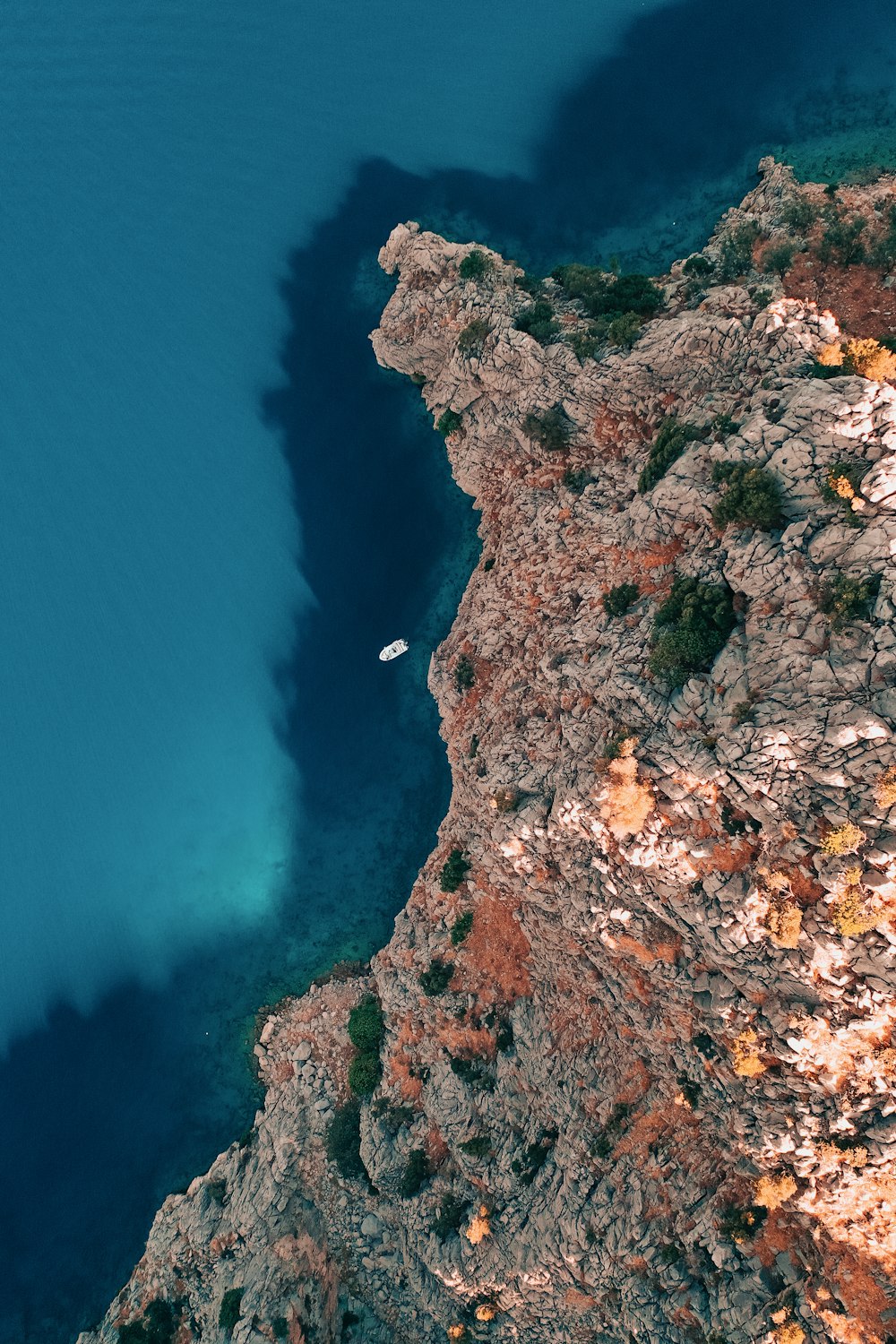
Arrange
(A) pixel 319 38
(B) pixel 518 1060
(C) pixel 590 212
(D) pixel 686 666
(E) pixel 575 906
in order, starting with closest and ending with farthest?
1. (D) pixel 686 666
2. (E) pixel 575 906
3. (B) pixel 518 1060
4. (C) pixel 590 212
5. (A) pixel 319 38

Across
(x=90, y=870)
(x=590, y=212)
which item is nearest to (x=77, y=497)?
(x=90, y=870)

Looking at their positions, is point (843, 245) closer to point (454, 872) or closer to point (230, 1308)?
point (454, 872)

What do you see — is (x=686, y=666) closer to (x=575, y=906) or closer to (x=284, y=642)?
(x=575, y=906)

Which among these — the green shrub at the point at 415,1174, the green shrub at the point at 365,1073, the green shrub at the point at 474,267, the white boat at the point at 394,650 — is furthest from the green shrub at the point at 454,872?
the green shrub at the point at 474,267

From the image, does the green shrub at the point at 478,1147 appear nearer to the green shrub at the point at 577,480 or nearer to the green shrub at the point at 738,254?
the green shrub at the point at 577,480

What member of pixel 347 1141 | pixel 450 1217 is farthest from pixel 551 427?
pixel 347 1141

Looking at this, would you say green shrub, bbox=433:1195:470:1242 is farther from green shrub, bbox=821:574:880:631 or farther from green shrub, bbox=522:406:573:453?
green shrub, bbox=522:406:573:453

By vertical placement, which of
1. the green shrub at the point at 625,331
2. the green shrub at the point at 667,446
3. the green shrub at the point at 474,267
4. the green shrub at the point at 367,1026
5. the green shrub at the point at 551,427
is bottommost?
the green shrub at the point at 367,1026
